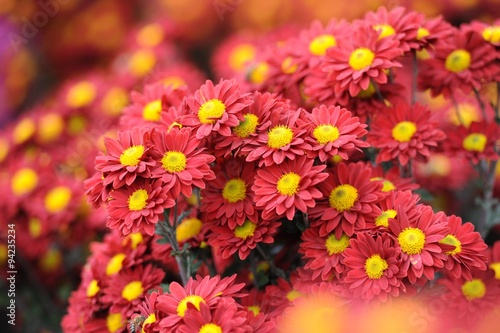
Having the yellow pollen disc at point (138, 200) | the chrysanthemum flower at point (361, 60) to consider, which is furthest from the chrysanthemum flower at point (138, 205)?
the chrysanthemum flower at point (361, 60)

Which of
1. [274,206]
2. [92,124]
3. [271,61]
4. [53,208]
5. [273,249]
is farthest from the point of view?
[92,124]

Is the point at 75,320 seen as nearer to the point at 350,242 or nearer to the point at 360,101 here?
the point at 350,242

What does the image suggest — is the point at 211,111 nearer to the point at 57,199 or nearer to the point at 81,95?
the point at 57,199

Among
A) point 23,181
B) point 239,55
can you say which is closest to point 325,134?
point 23,181

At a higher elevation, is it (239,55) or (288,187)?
(239,55)

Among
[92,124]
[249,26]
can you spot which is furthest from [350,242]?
[249,26]

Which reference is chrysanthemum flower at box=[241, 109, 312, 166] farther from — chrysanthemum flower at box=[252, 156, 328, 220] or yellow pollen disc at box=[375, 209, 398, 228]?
yellow pollen disc at box=[375, 209, 398, 228]

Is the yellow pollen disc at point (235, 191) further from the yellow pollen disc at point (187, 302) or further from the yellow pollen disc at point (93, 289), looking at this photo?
the yellow pollen disc at point (93, 289)
